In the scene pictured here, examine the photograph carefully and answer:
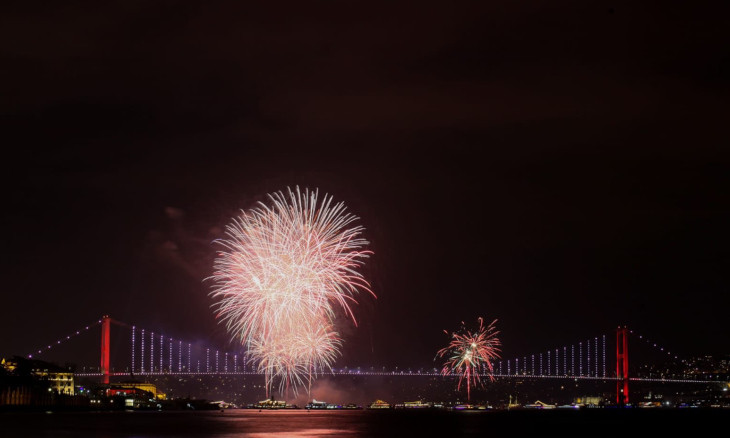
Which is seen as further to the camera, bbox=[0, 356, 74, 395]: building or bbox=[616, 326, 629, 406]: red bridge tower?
bbox=[0, 356, 74, 395]: building

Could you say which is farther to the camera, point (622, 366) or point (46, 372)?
point (46, 372)

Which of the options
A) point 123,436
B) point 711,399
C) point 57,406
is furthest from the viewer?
point 711,399

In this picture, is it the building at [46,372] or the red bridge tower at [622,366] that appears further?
the building at [46,372]

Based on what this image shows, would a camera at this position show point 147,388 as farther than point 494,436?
Yes

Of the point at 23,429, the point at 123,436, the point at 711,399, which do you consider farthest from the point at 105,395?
the point at 711,399

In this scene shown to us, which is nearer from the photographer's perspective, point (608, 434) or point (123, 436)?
point (123, 436)

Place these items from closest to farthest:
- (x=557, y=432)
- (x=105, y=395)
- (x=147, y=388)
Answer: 1. (x=557, y=432)
2. (x=105, y=395)
3. (x=147, y=388)

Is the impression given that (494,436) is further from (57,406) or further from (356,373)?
(57,406)

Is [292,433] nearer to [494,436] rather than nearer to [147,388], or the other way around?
[494,436]

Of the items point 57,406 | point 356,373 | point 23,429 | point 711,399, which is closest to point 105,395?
point 57,406
